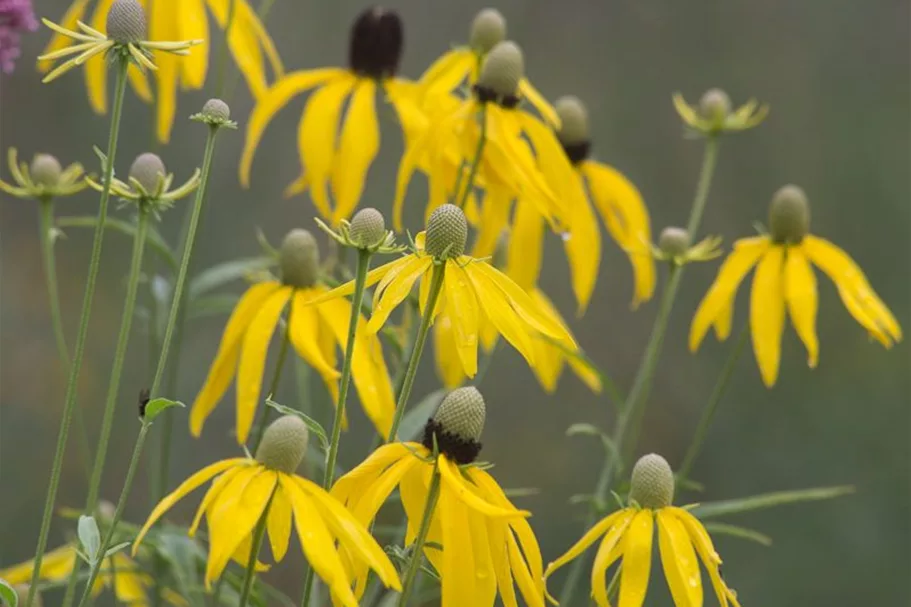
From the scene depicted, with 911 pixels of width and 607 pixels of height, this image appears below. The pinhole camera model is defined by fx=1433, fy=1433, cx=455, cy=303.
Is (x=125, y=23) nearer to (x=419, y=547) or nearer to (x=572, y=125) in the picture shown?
(x=419, y=547)

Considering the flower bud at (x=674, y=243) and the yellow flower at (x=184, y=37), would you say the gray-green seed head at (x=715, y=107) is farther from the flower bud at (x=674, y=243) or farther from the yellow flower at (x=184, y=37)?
the yellow flower at (x=184, y=37)

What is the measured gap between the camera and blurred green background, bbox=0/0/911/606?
191 cm

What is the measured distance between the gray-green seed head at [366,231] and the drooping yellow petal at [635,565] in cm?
17

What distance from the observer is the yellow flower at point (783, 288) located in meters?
0.90

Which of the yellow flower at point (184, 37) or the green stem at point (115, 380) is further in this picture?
the yellow flower at point (184, 37)

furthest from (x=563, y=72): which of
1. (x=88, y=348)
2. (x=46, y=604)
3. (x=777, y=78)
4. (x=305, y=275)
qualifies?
(x=305, y=275)

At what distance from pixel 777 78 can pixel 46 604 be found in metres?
1.43

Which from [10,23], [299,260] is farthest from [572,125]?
[10,23]

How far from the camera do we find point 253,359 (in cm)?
77

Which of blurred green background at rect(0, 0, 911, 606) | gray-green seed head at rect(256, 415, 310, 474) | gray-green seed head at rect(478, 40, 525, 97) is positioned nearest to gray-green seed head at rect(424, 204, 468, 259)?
gray-green seed head at rect(256, 415, 310, 474)

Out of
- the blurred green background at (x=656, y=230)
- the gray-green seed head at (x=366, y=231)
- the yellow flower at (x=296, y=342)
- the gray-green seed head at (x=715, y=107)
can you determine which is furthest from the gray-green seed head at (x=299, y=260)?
the blurred green background at (x=656, y=230)

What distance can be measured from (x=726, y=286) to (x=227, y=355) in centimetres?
33

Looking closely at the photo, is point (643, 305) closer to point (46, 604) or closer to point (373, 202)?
point (373, 202)

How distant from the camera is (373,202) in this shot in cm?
204
